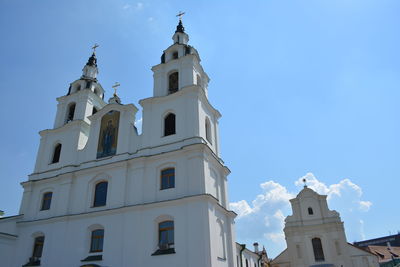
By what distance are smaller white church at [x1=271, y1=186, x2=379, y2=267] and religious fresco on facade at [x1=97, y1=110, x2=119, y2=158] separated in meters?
22.1

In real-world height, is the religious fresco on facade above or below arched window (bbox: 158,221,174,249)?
above

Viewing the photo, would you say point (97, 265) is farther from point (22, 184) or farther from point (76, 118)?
point (76, 118)

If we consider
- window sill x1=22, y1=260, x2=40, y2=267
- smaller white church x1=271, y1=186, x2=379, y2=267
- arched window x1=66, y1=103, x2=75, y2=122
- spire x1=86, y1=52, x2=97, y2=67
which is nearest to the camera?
window sill x1=22, y1=260, x2=40, y2=267

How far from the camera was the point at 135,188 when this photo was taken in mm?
19609

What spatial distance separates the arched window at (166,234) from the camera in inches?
689

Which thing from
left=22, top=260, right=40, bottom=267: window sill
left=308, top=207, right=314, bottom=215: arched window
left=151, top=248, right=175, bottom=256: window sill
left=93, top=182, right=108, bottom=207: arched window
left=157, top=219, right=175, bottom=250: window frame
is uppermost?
left=308, top=207, right=314, bottom=215: arched window

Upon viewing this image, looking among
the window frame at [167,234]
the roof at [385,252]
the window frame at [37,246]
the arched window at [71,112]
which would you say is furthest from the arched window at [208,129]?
the roof at [385,252]

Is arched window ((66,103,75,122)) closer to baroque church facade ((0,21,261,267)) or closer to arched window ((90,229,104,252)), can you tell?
baroque church facade ((0,21,261,267))

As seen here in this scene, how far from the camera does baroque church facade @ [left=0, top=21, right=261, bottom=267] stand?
693 inches

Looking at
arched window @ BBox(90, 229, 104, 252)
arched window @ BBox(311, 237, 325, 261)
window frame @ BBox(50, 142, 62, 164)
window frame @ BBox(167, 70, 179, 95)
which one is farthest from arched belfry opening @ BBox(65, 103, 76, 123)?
arched window @ BBox(311, 237, 325, 261)

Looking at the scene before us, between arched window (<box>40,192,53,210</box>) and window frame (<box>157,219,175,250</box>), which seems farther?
arched window (<box>40,192,53,210</box>)

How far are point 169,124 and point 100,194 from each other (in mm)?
6450

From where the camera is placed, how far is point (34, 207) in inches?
896

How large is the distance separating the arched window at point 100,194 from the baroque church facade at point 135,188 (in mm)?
69
